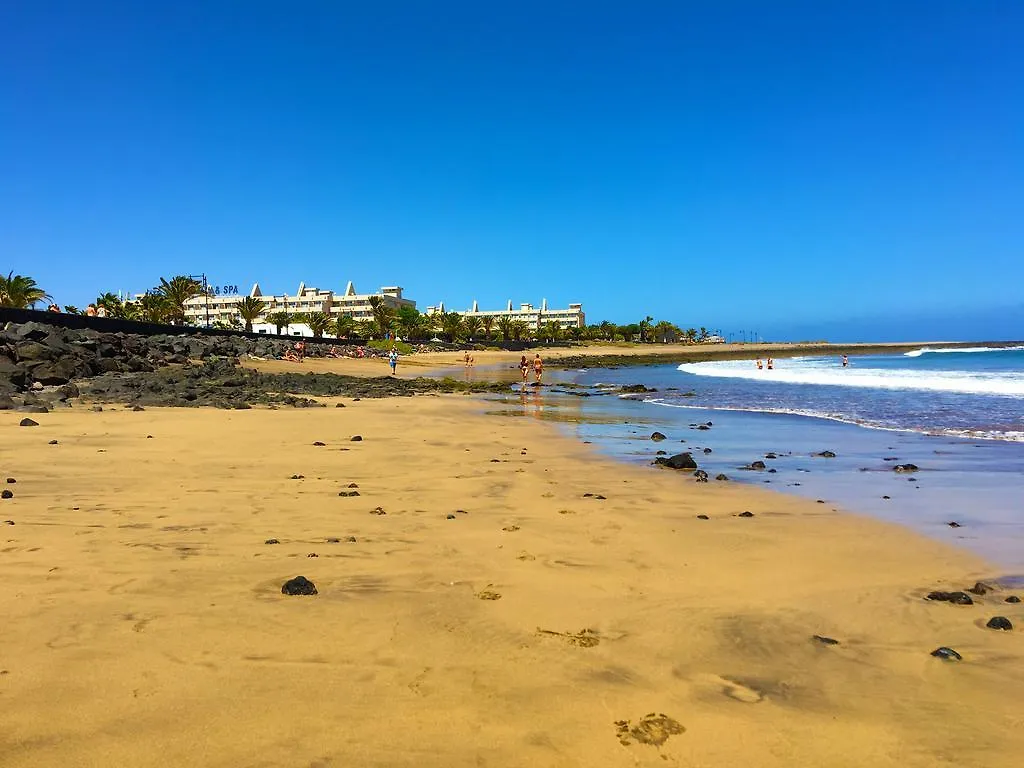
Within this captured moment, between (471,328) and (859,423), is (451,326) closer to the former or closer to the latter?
(471,328)

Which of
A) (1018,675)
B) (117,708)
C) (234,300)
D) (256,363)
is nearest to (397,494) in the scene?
(117,708)

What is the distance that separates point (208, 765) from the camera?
8.89 ft

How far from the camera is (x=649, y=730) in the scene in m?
3.13

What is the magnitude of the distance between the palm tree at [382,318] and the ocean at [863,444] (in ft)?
269

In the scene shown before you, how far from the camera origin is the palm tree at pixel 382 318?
10762 cm

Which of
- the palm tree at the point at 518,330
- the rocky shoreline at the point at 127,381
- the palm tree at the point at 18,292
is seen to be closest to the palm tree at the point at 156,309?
Answer: the palm tree at the point at 18,292

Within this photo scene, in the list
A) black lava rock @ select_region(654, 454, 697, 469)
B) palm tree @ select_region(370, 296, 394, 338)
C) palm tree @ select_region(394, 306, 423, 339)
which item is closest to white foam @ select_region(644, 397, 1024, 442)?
black lava rock @ select_region(654, 454, 697, 469)

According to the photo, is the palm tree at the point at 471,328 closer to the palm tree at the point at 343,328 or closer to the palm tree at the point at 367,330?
the palm tree at the point at 367,330

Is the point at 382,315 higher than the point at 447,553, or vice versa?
the point at 382,315

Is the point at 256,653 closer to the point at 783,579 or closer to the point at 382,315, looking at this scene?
the point at 783,579

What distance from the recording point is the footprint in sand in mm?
3043

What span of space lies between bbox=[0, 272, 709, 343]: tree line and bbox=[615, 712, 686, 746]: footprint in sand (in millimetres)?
67773

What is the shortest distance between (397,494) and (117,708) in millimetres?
5338

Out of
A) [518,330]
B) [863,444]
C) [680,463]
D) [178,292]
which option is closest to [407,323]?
[518,330]
